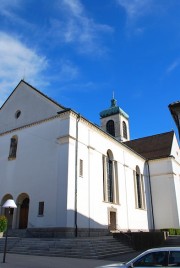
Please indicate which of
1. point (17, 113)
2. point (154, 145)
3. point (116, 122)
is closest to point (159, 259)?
point (17, 113)

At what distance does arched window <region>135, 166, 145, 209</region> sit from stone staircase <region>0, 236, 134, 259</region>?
12526mm

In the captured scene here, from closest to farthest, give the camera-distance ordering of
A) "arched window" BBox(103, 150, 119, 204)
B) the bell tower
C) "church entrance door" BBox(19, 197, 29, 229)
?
"church entrance door" BBox(19, 197, 29, 229), "arched window" BBox(103, 150, 119, 204), the bell tower

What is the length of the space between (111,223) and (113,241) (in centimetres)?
575

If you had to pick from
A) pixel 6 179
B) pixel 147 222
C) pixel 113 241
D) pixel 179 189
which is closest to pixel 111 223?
pixel 113 241

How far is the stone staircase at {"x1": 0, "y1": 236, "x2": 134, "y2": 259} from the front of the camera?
1360 cm

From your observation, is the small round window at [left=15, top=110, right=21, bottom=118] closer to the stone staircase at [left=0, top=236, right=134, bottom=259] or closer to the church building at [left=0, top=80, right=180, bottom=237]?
the church building at [left=0, top=80, right=180, bottom=237]

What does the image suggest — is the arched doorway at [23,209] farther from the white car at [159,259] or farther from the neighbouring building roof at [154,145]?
the neighbouring building roof at [154,145]

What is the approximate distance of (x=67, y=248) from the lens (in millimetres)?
14242

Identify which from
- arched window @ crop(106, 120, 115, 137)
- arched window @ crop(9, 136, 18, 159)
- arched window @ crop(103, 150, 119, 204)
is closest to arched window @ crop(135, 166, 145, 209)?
arched window @ crop(103, 150, 119, 204)

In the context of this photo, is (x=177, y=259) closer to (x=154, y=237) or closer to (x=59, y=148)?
(x=59, y=148)

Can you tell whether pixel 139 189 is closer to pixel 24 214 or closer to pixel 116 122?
pixel 24 214

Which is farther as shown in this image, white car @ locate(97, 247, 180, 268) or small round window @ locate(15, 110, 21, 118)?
small round window @ locate(15, 110, 21, 118)

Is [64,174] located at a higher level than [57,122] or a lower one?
lower

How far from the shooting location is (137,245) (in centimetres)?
1817
